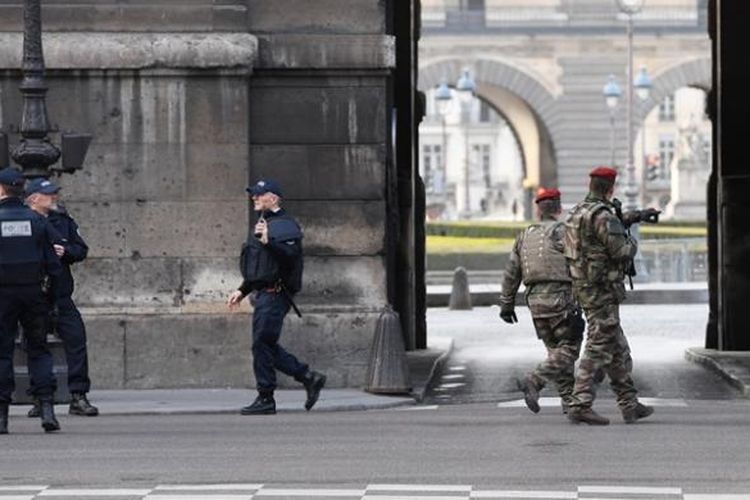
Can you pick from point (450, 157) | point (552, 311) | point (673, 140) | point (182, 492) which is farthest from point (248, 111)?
point (450, 157)

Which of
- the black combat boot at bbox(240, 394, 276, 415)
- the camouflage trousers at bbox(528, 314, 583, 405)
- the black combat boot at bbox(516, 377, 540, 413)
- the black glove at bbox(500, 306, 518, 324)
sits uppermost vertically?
the black glove at bbox(500, 306, 518, 324)

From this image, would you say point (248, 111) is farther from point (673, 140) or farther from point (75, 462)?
point (673, 140)

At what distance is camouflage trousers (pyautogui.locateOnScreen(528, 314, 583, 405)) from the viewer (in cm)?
1950

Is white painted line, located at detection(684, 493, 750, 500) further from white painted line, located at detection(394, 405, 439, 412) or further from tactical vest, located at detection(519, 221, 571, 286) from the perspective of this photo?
white painted line, located at detection(394, 405, 439, 412)

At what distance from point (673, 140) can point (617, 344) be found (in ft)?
405

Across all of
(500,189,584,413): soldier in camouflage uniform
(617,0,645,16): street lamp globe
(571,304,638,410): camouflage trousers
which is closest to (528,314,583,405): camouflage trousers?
(500,189,584,413): soldier in camouflage uniform

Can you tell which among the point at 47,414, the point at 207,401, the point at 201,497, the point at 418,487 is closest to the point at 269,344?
the point at 207,401

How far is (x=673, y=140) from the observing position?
141500 millimetres

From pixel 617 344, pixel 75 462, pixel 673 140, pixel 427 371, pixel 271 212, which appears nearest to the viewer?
pixel 75 462

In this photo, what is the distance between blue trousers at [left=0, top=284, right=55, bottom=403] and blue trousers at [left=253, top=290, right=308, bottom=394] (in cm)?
208

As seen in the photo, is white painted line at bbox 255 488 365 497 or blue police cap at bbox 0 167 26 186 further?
blue police cap at bbox 0 167 26 186

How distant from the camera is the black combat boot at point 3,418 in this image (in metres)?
18.6

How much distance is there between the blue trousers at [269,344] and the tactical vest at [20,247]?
2221mm

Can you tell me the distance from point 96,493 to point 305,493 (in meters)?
1.17
